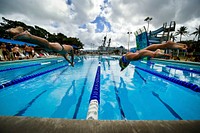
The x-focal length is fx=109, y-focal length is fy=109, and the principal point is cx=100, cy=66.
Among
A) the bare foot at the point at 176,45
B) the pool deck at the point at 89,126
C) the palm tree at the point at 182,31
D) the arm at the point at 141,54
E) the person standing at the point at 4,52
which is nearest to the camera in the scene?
the pool deck at the point at 89,126

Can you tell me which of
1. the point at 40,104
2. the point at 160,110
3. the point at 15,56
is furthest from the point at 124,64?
the point at 15,56

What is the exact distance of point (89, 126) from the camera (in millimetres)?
646

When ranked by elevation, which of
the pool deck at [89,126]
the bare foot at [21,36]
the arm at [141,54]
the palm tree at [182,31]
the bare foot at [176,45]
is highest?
the palm tree at [182,31]

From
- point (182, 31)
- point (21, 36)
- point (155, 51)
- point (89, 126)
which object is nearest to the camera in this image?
point (89, 126)

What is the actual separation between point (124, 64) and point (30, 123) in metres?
4.33

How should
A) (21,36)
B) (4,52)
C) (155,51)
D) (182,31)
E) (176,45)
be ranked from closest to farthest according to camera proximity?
(21,36) → (176,45) → (155,51) → (4,52) → (182,31)

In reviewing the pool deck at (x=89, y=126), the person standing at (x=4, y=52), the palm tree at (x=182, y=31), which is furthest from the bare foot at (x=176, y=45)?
the palm tree at (x=182, y=31)

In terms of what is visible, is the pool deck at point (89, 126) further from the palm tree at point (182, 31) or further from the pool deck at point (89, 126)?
the palm tree at point (182, 31)

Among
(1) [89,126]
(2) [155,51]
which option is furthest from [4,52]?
(1) [89,126]

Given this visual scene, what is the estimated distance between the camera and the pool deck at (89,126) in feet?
1.99

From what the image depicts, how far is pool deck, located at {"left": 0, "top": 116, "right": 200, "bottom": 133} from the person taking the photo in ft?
1.99

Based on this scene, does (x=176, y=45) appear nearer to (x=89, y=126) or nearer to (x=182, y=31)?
(x=89, y=126)

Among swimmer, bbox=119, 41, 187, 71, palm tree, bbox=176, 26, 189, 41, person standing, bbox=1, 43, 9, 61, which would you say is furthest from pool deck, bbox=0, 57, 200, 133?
palm tree, bbox=176, 26, 189, 41

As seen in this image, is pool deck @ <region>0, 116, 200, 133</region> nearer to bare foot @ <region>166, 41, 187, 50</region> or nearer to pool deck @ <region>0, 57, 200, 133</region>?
pool deck @ <region>0, 57, 200, 133</region>
